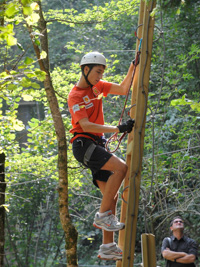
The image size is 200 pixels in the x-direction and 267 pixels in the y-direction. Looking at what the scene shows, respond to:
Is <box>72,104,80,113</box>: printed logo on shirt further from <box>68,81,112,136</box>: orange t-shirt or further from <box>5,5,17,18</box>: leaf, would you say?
<box>5,5,17,18</box>: leaf

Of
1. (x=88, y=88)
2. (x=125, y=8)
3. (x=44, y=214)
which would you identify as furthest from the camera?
(x=44, y=214)

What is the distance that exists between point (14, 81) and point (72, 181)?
4.00 m

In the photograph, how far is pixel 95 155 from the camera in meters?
3.40

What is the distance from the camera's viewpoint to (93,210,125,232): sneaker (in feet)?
10.9

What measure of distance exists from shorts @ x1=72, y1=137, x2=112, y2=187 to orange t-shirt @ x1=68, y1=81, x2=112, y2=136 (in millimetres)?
101

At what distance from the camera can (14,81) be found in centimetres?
287

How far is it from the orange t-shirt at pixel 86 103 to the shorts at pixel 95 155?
101 mm

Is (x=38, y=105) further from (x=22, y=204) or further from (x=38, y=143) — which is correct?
(x=38, y=143)

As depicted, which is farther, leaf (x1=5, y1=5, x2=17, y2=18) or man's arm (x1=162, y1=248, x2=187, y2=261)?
man's arm (x1=162, y1=248, x2=187, y2=261)

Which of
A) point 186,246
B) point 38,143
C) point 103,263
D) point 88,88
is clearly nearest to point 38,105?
point 103,263

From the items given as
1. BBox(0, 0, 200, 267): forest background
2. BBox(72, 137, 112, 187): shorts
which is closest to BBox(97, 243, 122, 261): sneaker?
BBox(72, 137, 112, 187): shorts

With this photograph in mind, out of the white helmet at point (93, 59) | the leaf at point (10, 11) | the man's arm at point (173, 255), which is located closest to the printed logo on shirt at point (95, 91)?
the white helmet at point (93, 59)

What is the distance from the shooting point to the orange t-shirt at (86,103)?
11.0 feet

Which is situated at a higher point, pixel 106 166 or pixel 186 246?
pixel 106 166
